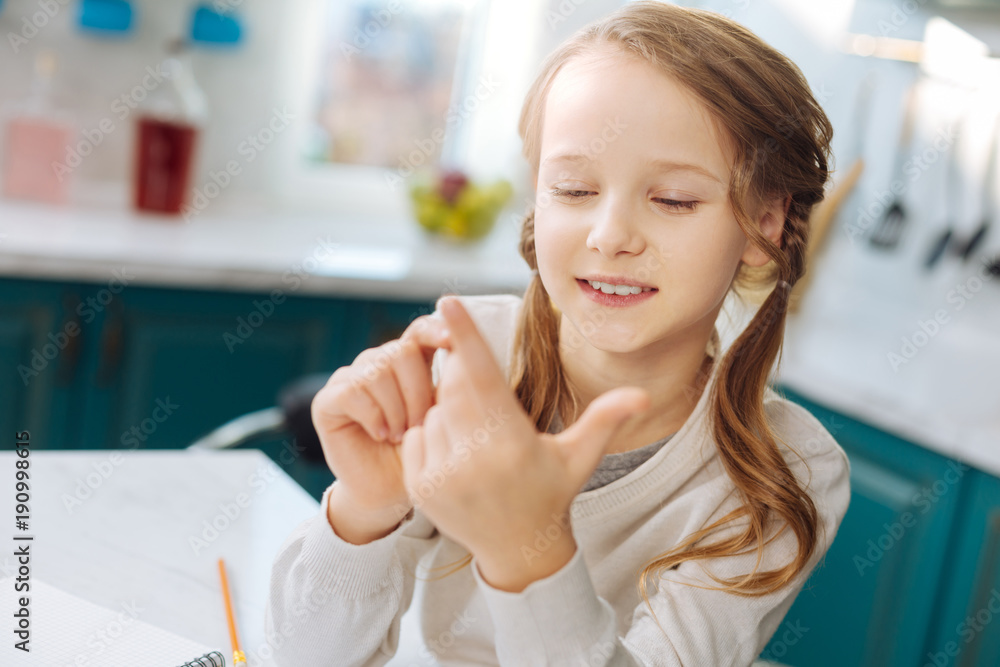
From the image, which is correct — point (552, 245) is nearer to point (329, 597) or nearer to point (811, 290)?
point (329, 597)

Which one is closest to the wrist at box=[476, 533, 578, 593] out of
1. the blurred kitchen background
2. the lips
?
the lips

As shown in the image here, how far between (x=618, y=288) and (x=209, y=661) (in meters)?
0.43

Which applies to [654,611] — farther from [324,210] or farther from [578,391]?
[324,210]

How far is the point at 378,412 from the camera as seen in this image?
0.71 metres

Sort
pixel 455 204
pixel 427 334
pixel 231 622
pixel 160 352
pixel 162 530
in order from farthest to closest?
1. pixel 455 204
2. pixel 160 352
3. pixel 162 530
4. pixel 231 622
5. pixel 427 334

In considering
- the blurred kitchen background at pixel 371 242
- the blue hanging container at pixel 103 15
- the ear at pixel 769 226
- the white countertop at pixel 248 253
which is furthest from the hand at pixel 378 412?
the blue hanging container at pixel 103 15

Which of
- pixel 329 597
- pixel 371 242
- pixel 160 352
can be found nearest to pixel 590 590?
pixel 329 597

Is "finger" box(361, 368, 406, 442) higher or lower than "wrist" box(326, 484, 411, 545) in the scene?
higher

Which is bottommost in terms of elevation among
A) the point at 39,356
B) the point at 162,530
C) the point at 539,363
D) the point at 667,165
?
the point at 39,356

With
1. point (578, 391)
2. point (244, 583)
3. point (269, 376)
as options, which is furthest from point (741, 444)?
point (269, 376)

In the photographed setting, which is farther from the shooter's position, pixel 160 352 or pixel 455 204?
pixel 455 204

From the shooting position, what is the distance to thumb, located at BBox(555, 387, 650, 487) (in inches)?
22.0

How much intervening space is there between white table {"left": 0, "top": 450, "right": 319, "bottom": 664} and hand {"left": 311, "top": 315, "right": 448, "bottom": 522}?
19 cm

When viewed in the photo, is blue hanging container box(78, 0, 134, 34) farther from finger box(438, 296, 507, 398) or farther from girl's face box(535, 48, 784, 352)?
finger box(438, 296, 507, 398)
